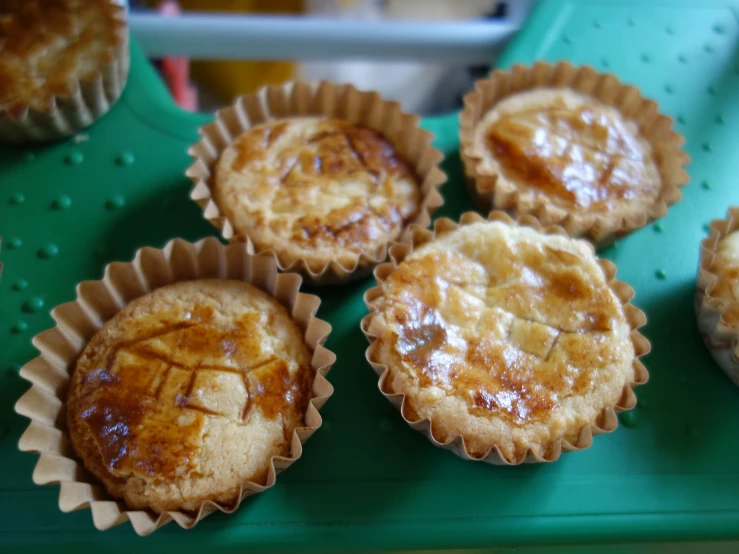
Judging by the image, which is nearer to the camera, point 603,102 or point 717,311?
point 717,311

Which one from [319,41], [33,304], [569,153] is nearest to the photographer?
[33,304]

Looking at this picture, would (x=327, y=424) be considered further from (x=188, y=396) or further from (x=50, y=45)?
(x=50, y=45)

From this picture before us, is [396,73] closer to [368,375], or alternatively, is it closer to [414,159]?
[414,159]

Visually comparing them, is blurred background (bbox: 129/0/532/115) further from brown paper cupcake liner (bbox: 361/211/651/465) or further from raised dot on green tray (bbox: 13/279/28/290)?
raised dot on green tray (bbox: 13/279/28/290)

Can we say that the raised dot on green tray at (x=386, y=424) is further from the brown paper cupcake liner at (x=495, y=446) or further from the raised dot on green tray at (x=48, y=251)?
the raised dot on green tray at (x=48, y=251)

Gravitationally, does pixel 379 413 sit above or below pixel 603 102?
below

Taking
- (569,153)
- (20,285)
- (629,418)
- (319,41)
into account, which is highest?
(569,153)

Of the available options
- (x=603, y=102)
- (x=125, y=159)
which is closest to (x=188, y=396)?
(x=125, y=159)

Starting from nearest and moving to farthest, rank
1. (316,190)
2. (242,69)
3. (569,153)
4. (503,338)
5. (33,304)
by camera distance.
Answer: (503,338) → (33,304) → (316,190) → (569,153) → (242,69)

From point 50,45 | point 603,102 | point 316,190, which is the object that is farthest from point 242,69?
point 603,102

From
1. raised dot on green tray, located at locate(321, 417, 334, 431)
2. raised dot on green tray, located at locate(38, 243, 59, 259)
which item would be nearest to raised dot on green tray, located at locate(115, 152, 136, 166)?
raised dot on green tray, located at locate(38, 243, 59, 259)
